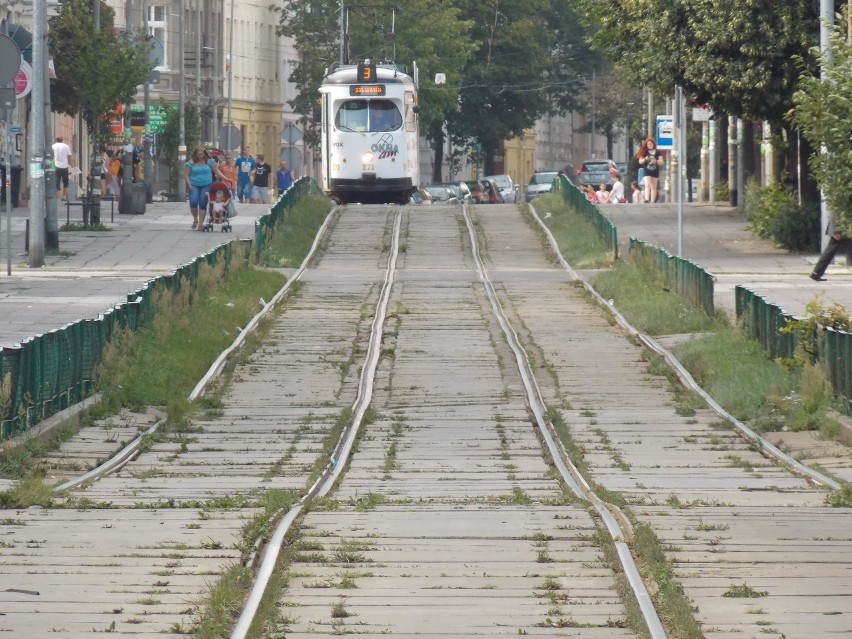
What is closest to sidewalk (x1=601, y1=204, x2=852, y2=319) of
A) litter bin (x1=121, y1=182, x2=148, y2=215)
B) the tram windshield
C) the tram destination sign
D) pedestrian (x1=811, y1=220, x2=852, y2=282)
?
pedestrian (x1=811, y1=220, x2=852, y2=282)

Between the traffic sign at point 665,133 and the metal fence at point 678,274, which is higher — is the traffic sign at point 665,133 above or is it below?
above

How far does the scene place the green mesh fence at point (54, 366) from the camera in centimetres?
1341

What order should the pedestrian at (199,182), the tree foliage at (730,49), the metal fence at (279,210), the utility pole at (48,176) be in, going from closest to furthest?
the utility pole at (48,176)
the metal fence at (279,210)
the tree foliage at (730,49)
the pedestrian at (199,182)

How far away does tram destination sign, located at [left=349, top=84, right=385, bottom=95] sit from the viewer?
46.5 m

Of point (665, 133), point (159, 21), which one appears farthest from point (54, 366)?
point (159, 21)

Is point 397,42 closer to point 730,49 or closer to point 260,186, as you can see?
point 260,186

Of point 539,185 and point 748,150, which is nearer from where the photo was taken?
point 748,150

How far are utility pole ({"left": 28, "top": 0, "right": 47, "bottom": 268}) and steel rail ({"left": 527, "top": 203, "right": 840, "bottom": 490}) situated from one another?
818 cm

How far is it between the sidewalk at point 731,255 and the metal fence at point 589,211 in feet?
1.21

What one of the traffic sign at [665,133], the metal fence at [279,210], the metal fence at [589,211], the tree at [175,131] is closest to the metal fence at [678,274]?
the metal fence at [589,211]

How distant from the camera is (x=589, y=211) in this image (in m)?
37.9

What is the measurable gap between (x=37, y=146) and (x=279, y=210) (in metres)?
8.03

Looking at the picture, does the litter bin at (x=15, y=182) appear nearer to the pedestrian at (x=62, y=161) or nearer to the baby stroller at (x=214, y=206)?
the pedestrian at (x=62, y=161)

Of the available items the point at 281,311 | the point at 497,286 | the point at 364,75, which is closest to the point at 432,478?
the point at 281,311
